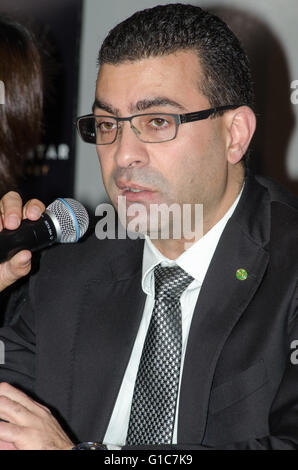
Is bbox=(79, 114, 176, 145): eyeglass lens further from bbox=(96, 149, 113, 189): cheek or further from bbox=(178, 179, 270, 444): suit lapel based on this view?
bbox=(178, 179, 270, 444): suit lapel

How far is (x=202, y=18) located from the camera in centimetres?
171

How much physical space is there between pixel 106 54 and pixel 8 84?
584 mm

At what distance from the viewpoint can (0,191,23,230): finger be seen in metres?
1.43

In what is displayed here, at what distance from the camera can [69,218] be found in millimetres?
1529

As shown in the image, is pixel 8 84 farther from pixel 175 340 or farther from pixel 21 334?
pixel 175 340

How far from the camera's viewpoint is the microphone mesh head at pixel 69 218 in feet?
4.94

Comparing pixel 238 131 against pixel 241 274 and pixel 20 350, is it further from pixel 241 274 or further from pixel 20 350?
pixel 20 350

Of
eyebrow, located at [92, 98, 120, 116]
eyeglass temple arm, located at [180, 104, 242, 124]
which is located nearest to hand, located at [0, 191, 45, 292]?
eyebrow, located at [92, 98, 120, 116]

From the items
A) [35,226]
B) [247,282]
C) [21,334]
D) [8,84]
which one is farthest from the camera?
[8,84]

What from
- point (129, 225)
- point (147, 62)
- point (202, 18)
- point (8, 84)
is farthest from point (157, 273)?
point (8, 84)

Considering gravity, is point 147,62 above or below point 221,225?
above

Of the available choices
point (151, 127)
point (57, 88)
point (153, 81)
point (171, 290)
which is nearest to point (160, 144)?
point (151, 127)

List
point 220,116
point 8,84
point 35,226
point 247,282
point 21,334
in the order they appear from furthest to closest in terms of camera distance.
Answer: point 8,84
point 21,334
point 220,116
point 247,282
point 35,226

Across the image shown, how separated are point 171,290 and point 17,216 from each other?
440 millimetres
